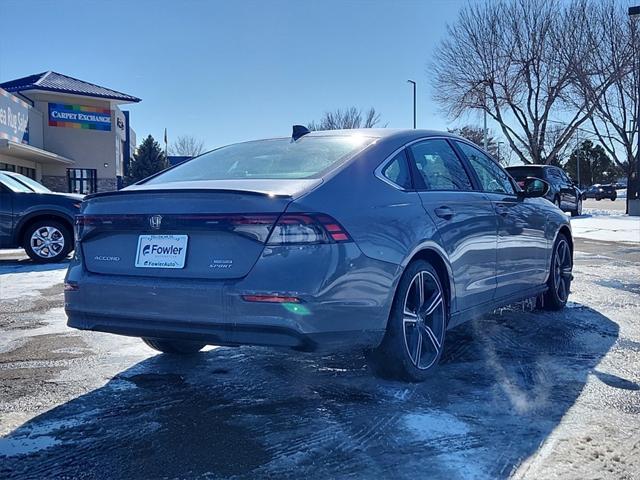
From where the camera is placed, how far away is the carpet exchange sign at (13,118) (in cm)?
2170

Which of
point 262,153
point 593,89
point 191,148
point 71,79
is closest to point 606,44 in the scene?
point 593,89

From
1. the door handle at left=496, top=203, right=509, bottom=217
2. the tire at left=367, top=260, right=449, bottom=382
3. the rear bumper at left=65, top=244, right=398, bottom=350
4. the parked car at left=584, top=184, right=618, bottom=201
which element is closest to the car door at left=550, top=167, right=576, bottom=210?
the door handle at left=496, top=203, right=509, bottom=217

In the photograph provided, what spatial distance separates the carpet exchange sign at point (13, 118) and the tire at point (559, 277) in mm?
20175

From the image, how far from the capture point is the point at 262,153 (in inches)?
161

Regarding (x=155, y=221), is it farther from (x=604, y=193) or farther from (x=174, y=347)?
(x=604, y=193)

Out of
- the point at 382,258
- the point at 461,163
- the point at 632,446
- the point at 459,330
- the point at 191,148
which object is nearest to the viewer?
the point at 632,446

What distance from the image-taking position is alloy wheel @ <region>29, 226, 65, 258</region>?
9.84m

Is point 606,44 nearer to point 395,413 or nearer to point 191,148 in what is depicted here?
point 395,413

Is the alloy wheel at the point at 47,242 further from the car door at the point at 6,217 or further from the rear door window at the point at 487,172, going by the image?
the rear door window at the point at 487,172

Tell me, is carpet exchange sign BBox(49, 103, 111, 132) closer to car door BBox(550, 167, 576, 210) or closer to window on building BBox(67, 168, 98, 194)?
window on building BBox(67, 168, 98, 194)

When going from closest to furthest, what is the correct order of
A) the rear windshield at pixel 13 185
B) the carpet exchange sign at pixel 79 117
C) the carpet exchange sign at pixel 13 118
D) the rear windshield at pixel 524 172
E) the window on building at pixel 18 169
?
the rear windshield at pixel 13 185
the rear windshield at pixel 524 172
the carpet exchange sign at pixel 13 118
the window on building at pixel 18 169
the carpet exchange sign at pixel 79 117

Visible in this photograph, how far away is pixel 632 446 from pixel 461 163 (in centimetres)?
231

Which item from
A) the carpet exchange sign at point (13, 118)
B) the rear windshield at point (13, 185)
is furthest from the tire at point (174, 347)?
the carpet exchange sign at point (13, 118)

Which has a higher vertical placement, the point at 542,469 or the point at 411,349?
the point at 411,349
